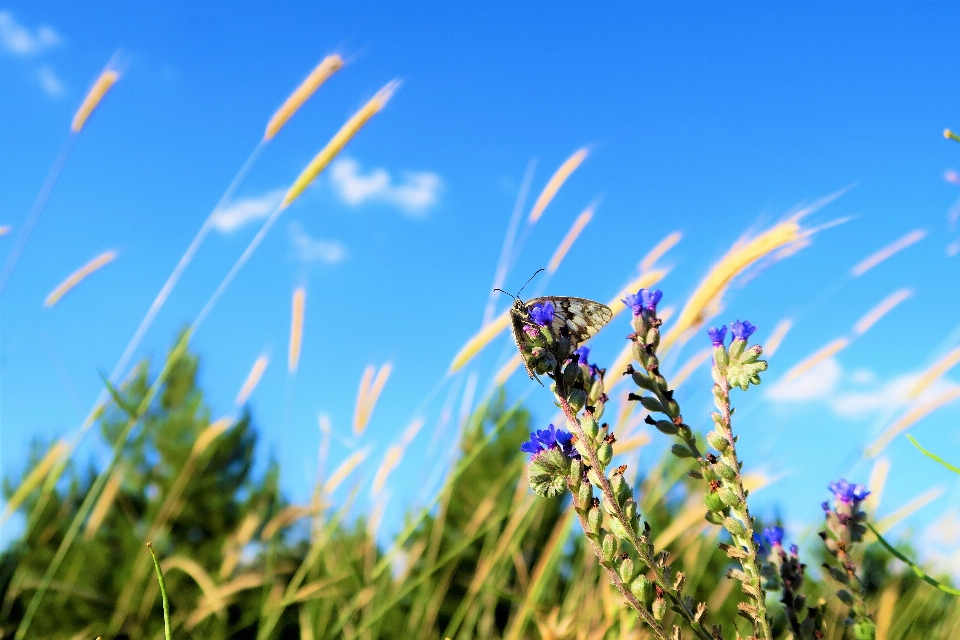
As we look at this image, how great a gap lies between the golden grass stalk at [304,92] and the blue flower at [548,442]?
6.92 ft

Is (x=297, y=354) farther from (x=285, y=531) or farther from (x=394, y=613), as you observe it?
(x=285, y=531)

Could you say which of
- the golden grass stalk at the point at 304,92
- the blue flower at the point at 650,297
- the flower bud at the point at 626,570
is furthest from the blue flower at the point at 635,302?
the golden grass stalk at the point at 304,92

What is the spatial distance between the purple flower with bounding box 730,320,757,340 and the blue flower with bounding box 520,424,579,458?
37 centimetres

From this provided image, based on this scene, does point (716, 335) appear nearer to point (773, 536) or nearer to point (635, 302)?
point (635, 302)

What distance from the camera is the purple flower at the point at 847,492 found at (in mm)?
1540

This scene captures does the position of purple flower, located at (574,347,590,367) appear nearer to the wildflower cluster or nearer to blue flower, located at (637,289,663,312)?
blue flower, located at (637,289,663,312)

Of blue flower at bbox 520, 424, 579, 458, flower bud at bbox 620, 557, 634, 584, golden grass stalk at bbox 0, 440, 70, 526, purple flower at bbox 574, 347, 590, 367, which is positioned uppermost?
purple flower at bbox 574, 347, 590, 367

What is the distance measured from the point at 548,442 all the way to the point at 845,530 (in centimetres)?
70

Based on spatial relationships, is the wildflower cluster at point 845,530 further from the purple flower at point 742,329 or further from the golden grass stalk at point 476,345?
the golden grass stalk at point 476,345

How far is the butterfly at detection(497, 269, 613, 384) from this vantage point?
1401 millimetres

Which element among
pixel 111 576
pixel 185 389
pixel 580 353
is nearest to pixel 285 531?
pixel 111 576

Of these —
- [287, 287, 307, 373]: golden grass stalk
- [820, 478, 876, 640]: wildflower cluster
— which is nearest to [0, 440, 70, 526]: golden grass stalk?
[287, 287, 307, 373]: golden grass stalk

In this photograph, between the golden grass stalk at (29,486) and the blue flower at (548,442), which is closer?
the blue flower at (548,442)

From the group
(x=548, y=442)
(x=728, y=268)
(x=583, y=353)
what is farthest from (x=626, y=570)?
(x=728, y=268)
